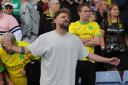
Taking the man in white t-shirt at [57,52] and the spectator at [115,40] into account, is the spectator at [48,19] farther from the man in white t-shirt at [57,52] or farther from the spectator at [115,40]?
the man in white t-shirt at [57,52]

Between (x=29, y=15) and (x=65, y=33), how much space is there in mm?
3280

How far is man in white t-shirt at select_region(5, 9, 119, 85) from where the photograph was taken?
525 centimetres

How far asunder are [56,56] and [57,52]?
5 cm

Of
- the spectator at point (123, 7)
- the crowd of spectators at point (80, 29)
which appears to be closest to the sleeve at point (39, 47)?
the crowd of spectators at point (80, 29)

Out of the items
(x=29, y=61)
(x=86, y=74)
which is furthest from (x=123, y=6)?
(x=29, y=61)

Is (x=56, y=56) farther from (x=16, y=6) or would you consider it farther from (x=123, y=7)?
(x=16, y=6)

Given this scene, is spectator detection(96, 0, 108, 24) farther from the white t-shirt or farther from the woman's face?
the white t-shirt

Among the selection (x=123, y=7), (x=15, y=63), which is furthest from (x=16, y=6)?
(x=15, y=63)

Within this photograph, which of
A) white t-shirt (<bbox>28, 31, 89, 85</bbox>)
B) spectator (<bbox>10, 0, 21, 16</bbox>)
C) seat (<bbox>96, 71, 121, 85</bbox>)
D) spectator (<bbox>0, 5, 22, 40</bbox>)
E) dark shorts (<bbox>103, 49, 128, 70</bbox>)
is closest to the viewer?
white t-shirt (<bbox>28, 31, 89, 85</bbox>)

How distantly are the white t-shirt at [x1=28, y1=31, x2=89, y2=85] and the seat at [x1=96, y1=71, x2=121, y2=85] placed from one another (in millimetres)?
1577

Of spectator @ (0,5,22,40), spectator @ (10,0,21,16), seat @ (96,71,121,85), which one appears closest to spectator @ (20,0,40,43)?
spectator @ (10,0,21,16)

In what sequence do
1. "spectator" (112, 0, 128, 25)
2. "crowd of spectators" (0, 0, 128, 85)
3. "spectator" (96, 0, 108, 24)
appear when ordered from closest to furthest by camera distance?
"crowd of spectators" (0, 0, 128, 85), "spectator" (96, 0, 108, 24), "spectator" (112, 0, 128, 25)

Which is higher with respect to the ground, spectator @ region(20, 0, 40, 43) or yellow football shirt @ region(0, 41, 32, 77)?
spectator @ region(20, 0, 40, 43)

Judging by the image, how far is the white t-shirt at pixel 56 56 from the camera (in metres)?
5.25
